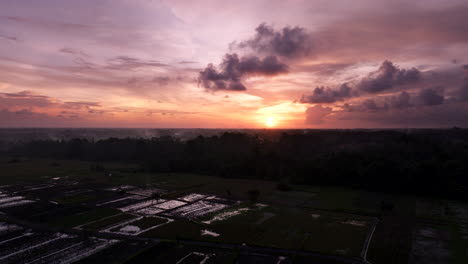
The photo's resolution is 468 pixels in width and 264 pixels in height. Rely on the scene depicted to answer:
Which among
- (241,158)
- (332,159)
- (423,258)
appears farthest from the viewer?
(241,158)

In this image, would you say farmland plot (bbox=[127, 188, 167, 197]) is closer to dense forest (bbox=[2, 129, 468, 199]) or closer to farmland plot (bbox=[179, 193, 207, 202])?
farmland plot (bbox=[179, 193, 207, 202])

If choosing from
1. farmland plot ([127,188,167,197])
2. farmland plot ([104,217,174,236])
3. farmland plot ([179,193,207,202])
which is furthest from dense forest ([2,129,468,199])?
farmland plot ([104,217,174,236])

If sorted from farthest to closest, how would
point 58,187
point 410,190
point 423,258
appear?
1. point 58,187
2. point 410,190
3. point 423,258

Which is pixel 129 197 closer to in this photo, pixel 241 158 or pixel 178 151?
pixel 241 158

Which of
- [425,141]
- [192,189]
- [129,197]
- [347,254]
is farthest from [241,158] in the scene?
[425,141]

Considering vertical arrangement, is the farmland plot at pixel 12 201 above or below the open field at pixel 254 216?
above

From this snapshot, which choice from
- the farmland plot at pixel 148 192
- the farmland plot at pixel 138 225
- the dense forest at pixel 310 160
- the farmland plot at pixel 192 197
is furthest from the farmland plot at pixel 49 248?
the dense forest at pixel 310 160

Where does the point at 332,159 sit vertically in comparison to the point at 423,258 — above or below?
above

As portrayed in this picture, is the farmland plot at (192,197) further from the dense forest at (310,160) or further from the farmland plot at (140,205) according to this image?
the dense forest at (310,160)

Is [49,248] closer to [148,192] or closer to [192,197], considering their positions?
[192,197]
